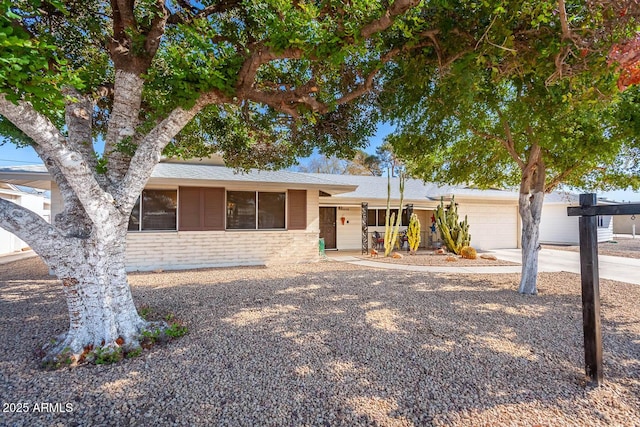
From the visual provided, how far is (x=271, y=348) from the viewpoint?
3807 mm

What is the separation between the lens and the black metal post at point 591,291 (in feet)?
10.1

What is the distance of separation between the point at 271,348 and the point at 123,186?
266 cm

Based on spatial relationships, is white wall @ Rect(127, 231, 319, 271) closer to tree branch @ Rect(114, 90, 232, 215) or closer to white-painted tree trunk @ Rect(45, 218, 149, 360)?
white-painted tree trunk @ Rect(45, 218, 149, 360)

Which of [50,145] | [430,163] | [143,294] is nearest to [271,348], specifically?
[50,145]

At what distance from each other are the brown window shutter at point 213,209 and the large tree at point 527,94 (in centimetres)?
602

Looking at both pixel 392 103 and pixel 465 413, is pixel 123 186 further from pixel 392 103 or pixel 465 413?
pixel 392 103

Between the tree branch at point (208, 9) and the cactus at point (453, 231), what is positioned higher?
the tree branch at point (208, 9)

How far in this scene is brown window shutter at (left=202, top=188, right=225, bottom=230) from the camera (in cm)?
1003

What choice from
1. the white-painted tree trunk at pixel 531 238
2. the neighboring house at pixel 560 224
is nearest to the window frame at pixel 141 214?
the white-painted tree trunk at pixel 531 238

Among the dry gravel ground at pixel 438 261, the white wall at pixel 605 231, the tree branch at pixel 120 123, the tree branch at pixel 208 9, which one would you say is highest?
the tree branch at pixel 208 9

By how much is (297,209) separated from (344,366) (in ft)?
26.5

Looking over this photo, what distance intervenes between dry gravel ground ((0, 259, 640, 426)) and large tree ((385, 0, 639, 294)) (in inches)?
109

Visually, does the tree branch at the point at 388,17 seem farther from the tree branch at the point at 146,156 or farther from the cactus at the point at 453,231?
the cactus at the point at 453,231

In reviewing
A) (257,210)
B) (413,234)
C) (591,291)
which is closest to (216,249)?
(257,210)
